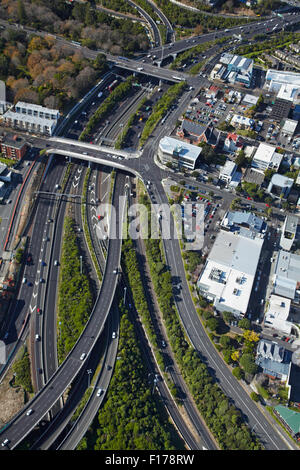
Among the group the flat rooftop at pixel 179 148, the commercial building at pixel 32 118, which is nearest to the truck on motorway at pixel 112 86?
the commercial building at pixel 32 118

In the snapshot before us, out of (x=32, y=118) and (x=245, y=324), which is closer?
(x=245, y=324)

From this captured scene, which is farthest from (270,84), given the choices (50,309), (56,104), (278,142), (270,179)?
(50,309)

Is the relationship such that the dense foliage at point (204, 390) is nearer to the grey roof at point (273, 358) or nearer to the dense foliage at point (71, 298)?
the grey roof at point (273, 358)

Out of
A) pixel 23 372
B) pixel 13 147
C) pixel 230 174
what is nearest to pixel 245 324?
pixel 230 174

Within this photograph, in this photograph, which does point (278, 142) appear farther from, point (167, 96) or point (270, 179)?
point (167, 96)

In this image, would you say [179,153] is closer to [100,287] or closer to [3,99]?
[100,287]
